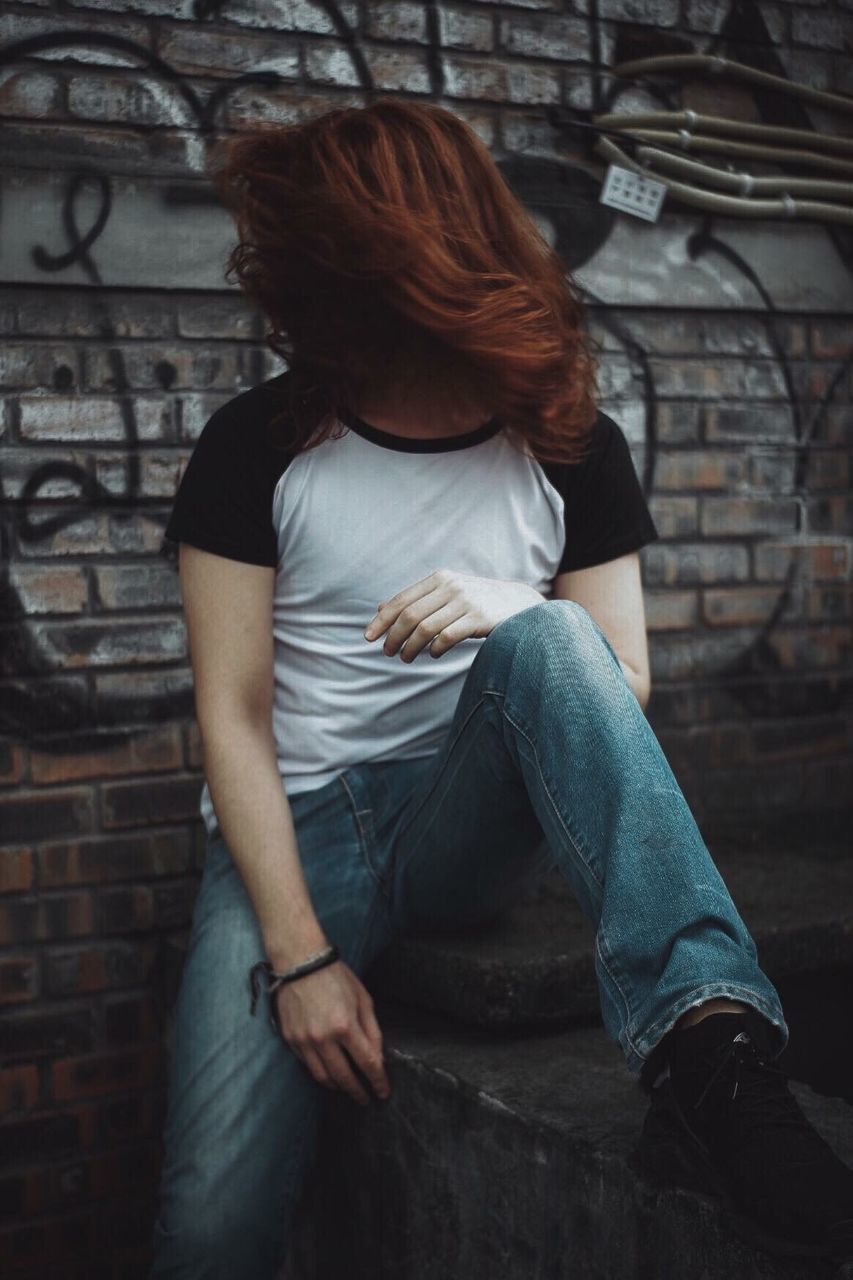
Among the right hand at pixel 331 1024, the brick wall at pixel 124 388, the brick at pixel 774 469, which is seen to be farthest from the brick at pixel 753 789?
the right hand at pixel 331 1024

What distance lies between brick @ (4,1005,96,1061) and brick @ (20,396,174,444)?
1.07m

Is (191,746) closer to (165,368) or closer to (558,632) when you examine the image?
(165,368)

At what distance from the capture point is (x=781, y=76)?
118 inches

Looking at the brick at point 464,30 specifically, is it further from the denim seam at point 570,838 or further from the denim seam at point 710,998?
the denim seam at point 710,998

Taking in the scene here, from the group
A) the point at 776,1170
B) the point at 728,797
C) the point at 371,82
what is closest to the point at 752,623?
the point at 728,797

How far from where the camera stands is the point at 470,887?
1948mm

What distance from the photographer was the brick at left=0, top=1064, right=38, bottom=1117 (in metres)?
2.45

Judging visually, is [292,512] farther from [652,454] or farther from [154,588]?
[652,454]

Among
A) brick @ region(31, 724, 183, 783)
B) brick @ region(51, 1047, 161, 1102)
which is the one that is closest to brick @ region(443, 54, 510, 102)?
brick @ region(31, 724, 183, 783)

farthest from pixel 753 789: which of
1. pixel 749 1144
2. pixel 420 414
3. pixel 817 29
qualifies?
pixel 749 1144

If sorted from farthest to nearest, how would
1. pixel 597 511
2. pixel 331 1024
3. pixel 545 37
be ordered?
pixel 545 37 < pixel 597 511 < pixel 331 1024

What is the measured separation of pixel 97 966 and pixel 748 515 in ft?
5.73

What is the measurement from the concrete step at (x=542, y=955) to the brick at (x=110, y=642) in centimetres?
79

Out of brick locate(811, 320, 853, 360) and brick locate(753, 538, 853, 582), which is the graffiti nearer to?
brick locate(811, 320, 853, 360)
